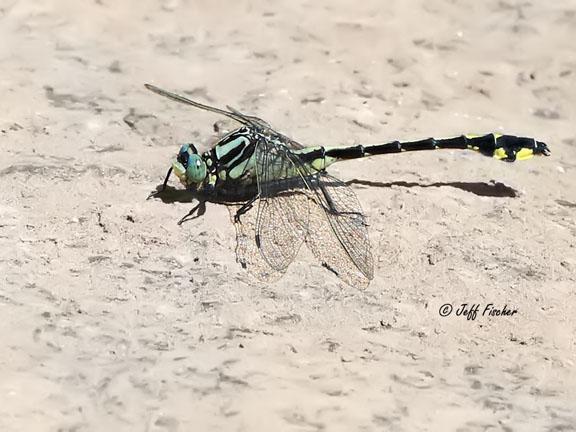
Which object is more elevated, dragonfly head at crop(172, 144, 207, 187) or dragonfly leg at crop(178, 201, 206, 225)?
dragonfly head at crop(172, 144, 207, 187)

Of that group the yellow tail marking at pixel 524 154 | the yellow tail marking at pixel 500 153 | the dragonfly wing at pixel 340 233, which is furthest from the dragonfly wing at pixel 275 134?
the yellow tail marking at pixel 524 154

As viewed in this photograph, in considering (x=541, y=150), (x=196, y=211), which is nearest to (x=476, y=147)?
(x=541, y=150)

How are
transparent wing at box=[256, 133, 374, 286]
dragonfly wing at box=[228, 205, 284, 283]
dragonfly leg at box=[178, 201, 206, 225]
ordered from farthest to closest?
dragonfly leg at box=[178, 201, 206, 225]
transparent wing at box=[256, 133, 374, 286]
dragonfly wing at box=[228, 205, 284, 283]

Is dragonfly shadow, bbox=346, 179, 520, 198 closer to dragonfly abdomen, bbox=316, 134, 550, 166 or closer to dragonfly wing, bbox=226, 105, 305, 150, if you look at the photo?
dragonfly abdomen, bbox=316, 134, 550, 166

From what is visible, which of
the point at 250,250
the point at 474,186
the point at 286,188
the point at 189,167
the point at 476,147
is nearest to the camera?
the point at 250,250

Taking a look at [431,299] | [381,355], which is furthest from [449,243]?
[381,355]

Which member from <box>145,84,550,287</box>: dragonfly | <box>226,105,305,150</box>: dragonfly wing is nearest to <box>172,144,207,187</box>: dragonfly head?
<box>145,84,550,287</box>: dragonfly

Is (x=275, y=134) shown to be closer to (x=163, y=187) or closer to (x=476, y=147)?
(x=163, y=187)
